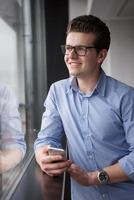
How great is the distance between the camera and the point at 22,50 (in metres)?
2.24

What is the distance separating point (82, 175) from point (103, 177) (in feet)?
0.25

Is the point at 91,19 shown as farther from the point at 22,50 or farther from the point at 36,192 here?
the point at 22,50

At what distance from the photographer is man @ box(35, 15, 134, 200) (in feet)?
3.50

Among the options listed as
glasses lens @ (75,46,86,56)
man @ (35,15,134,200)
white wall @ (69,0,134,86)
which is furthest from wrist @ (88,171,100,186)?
white wall @ (69,0,134,86)

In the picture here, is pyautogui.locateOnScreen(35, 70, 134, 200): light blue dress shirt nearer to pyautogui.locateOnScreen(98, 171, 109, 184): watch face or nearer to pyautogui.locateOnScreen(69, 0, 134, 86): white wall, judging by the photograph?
pyautogui.locateOnScreen(98, 171, 109, 184): watch face

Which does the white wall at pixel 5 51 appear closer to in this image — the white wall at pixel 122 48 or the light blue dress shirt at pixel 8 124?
the light blue dress shirt at pixel 8 124

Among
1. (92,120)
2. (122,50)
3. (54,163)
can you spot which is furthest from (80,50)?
(122,50)

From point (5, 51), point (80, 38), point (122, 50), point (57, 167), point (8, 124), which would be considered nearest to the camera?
point (57, 167)

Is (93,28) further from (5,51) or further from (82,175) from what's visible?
(5,51)

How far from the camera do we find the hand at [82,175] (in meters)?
1.03

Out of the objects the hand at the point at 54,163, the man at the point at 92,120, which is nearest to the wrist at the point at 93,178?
the man at the point at 92,120

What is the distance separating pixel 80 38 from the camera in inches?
42.9

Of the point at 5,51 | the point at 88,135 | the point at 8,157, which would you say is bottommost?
the point at 8,157

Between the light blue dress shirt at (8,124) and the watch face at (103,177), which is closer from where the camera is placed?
the watch face at (103,177)
